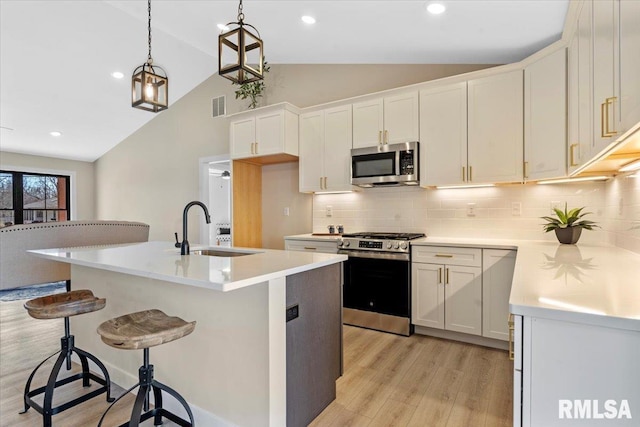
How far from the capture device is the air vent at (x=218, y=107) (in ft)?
17.4

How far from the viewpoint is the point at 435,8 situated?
8.25 ft

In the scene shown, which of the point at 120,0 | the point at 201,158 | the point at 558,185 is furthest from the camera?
the point at 201,158

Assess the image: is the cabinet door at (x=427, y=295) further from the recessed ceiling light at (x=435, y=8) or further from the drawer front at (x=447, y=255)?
the recessed ceiling light at (x=435, y=8)

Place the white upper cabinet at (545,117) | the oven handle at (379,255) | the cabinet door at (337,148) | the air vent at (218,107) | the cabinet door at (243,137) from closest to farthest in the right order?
the white upper cabinet at (545,117) < the oven handle at (379,255) < the cabinet door at (337,148) < the cabinet door at (243,137) < the air vent at (218,107)

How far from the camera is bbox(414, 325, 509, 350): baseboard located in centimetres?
286

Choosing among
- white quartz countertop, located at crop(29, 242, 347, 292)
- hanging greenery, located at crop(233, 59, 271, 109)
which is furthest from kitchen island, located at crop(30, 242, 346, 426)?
hanging greenery, located at crop(233, 59, 271, 109)

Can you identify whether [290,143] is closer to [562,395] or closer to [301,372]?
[301,372]

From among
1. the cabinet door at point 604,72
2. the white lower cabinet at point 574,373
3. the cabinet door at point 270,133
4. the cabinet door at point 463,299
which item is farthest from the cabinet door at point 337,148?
the white lower cabinet at point 574,373

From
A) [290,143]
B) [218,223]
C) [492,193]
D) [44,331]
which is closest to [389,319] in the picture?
[492,193]

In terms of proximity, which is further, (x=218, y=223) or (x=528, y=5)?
(x=218, y=223)

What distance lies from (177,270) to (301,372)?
0.85m

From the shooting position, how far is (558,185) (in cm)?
297

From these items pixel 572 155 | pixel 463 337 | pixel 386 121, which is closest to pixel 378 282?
pixel 463 337

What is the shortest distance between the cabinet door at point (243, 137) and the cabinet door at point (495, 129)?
257 cm
